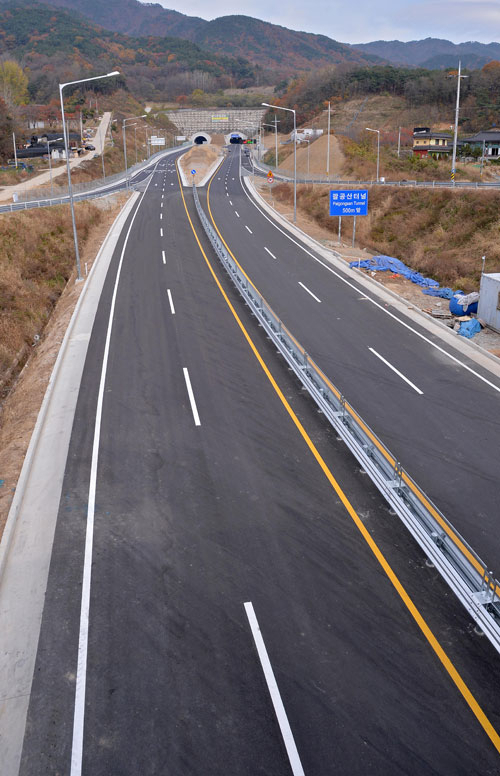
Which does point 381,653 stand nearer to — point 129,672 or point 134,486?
point 129,672

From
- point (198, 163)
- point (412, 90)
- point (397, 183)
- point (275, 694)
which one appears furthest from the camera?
point (412, 90)

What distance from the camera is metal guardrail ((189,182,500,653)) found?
9562 millimetres

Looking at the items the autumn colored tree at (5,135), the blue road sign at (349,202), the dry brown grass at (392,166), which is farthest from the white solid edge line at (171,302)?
the autumn colored tree at (5,135)

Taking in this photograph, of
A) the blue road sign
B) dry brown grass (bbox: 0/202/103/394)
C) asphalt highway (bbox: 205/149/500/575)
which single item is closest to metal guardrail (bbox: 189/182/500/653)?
asphalt highway (bbox: 205/149/500/575)

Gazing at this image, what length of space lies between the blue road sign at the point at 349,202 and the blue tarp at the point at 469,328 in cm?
1680

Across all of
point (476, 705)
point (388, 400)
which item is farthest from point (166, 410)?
point (476, 705)

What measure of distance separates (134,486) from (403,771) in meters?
8.36

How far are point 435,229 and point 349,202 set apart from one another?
8.82 metres

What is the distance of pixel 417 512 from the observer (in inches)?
476

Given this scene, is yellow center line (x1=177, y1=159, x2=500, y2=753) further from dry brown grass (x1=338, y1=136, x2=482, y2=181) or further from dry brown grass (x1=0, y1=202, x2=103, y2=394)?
dry brown grass (x1=338, y1=136, x2=482, y2=181)

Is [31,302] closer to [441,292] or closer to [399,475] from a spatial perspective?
[441,292]

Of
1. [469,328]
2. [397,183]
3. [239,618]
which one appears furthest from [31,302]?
[397,183]

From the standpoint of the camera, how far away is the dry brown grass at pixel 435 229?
3625 cm

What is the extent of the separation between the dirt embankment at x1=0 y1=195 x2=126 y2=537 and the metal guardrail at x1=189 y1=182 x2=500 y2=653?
861 centimetres
